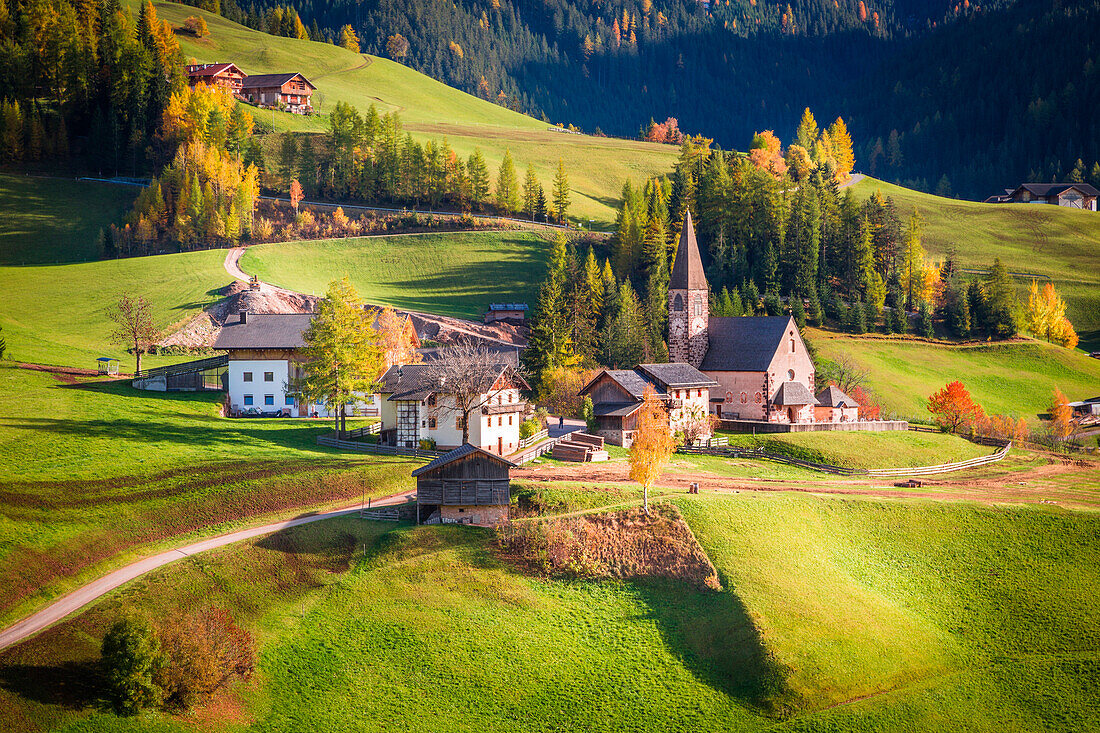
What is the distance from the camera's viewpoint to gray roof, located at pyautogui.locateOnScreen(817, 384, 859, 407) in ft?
274

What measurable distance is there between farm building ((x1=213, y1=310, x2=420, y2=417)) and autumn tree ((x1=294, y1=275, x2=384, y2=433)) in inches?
356

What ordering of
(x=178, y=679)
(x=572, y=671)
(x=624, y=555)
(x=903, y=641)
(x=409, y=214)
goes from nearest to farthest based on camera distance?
1. (x=178, y=679)
2. (x=572, y=671)
3. (x=903, y=641)
4. (x=624, y=555)
5. (x=409, y=214)

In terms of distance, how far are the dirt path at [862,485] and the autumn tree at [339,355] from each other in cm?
1576

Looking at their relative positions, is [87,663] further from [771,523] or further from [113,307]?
[113,307]

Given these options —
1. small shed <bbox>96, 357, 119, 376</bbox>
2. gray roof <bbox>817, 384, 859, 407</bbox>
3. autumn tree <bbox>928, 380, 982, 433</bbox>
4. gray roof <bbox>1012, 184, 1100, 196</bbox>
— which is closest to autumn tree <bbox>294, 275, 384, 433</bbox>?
small shed <bbox>96, 357, 119, 376</bbox>

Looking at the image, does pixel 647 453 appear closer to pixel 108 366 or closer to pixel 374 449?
pixel 374 449

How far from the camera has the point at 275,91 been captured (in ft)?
543

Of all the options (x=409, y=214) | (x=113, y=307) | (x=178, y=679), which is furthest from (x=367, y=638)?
(x=409, y=214)

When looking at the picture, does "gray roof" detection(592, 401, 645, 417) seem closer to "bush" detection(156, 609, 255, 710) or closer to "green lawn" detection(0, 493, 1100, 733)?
"green lawn" detection(0, 493, 1100, 733)

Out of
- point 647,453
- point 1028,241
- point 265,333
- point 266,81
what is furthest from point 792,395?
point 266,81

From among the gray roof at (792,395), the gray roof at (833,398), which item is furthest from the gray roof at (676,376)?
the gray roof at (833,398)

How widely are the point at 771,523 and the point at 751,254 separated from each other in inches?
2833

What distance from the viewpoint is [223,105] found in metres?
140

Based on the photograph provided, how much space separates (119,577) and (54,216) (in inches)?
4048
